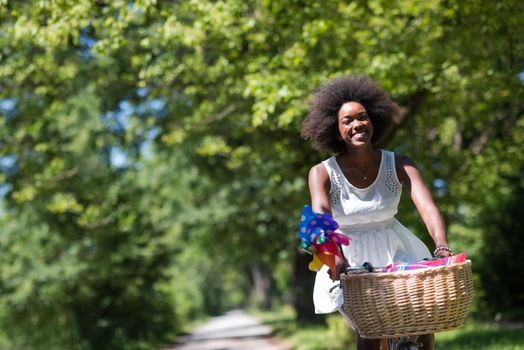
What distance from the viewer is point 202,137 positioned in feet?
50.6

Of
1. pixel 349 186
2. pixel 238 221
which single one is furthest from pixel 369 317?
pixel 238 221

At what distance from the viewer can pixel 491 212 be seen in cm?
1608

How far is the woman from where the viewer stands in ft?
12.8

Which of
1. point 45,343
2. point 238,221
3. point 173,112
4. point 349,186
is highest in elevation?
point 173,112

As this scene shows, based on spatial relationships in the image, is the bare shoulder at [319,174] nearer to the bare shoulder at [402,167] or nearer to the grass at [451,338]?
the bare shoulder at [402,167]

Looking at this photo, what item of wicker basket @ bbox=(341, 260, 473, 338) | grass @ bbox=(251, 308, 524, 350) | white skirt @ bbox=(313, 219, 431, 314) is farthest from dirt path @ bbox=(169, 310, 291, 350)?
wicker basket @ bbox=(341, 260, 473, 338)

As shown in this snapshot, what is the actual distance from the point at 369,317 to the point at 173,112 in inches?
443

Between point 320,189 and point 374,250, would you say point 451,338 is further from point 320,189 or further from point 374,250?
point 320,189

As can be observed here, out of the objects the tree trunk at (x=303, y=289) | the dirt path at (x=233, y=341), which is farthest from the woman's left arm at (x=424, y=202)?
the tree trunk at (x=303, y=289)

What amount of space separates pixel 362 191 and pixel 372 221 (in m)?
0.16

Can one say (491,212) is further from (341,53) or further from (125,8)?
(125,8)

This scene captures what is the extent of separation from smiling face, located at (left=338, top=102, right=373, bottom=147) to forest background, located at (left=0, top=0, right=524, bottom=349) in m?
3.93

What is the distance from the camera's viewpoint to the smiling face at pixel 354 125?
3.91 m

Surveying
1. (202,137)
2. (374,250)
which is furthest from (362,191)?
(202,137)
